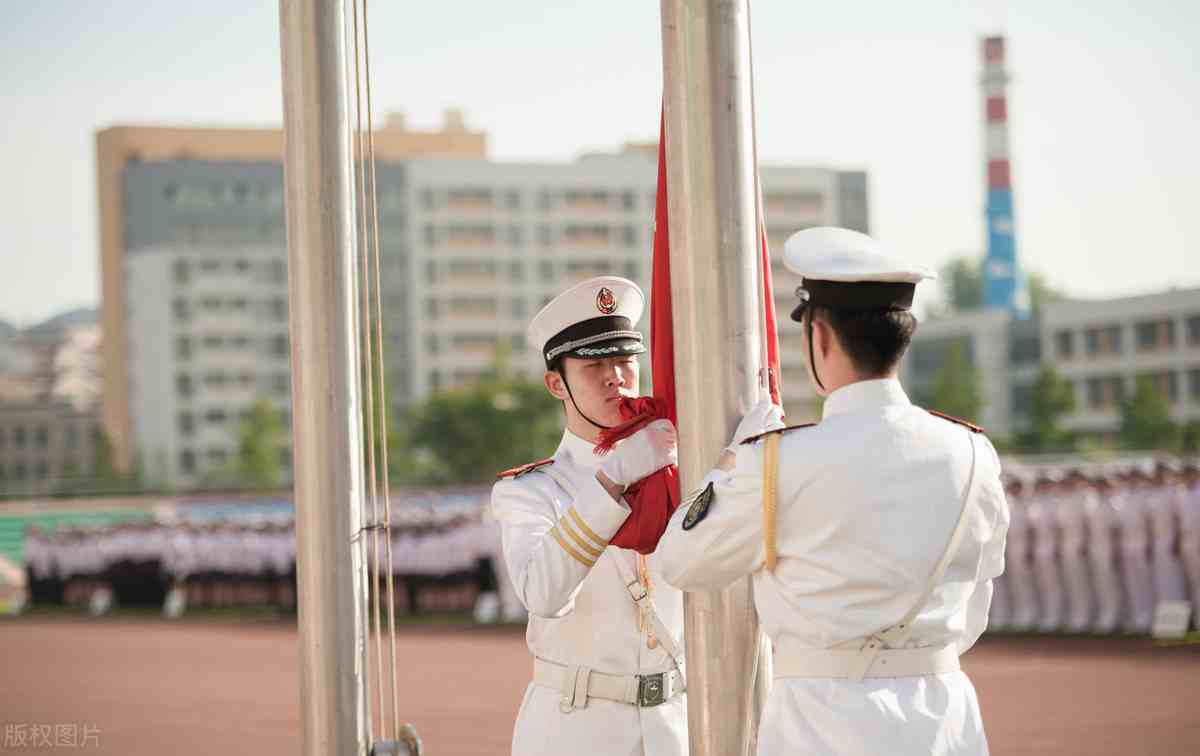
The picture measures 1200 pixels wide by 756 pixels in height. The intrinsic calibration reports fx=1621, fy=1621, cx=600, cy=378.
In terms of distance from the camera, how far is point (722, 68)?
10.5 ft

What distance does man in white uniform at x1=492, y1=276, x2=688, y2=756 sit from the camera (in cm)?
376

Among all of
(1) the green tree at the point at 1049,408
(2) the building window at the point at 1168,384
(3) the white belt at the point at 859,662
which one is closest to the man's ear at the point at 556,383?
(3) the white belt at the point at 859,662

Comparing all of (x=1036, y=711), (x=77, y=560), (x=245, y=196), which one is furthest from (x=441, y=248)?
(x=1036, y=711)

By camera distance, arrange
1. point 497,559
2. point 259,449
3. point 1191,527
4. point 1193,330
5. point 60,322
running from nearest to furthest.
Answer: point 1191,527 < point 497,559 < point 1193,330 < point 259,449 < point 60,322

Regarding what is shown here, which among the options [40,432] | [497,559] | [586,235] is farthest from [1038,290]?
[497,559]

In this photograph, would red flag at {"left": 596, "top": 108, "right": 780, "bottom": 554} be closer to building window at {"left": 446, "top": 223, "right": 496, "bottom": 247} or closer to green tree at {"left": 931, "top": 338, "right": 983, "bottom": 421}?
green tree at {"left": 931, "top": 338, "right": 983, "bottom": 421}

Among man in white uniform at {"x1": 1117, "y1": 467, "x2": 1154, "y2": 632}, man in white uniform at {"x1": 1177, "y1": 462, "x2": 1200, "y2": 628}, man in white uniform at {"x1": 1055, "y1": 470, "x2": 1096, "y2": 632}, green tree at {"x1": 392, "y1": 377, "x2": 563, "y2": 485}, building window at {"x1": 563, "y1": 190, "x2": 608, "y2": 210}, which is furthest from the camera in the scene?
building window at {"x1": 563, "y1": 190, "x2": 608, "y2": 210}

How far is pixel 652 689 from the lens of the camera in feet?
12.4

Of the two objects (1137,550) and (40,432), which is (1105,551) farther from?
(40,432)

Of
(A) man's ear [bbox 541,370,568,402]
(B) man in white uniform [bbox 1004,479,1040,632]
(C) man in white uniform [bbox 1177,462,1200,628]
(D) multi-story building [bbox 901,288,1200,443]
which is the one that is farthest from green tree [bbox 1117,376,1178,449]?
(A) man's ear [bbox 541,370,568,402]

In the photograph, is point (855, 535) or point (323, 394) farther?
point (323, 394)

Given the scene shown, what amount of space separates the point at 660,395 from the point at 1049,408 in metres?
73.3

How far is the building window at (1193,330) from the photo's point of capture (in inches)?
2798

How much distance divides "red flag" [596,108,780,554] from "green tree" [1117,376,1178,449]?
224 feet
